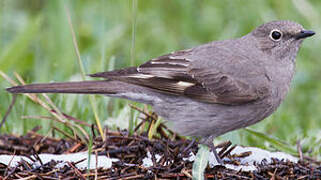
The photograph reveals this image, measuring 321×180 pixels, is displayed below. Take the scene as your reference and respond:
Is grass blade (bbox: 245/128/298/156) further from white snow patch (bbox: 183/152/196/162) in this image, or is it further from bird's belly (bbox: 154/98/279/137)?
white snow patch (bbox: 183/152/196/162)

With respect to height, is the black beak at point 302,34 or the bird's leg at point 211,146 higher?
the black beak at point 302,34

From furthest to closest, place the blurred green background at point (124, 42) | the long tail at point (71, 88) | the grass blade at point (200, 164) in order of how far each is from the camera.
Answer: the blurred green background at point (124, 42) < the long tail at point (71, 88) < the grass blade at point (200, 164)

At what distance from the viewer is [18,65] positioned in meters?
8.31

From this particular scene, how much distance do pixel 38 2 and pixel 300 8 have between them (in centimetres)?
511

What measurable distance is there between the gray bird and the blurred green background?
886 mm

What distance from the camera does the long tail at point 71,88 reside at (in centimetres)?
495

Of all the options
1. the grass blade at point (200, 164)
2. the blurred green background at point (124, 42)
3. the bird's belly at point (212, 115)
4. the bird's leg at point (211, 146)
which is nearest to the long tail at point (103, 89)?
the bird's belly at point (212, 115)

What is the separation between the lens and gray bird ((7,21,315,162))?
5.25m

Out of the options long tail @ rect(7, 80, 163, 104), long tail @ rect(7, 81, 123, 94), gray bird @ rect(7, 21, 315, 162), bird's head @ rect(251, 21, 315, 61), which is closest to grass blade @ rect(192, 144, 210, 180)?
gray bird @ rect(7, 21, 315, 162)

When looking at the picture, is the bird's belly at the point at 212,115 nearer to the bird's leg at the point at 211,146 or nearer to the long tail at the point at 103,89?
the bird's leg at the point at 211,146

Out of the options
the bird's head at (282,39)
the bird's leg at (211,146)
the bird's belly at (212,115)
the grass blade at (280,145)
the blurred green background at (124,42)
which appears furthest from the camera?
the blurred green background at (124,42)

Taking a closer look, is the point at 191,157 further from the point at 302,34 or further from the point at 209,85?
the point at 302,34

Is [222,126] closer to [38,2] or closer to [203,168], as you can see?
[203,168]

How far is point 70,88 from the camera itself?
5.14 meters
